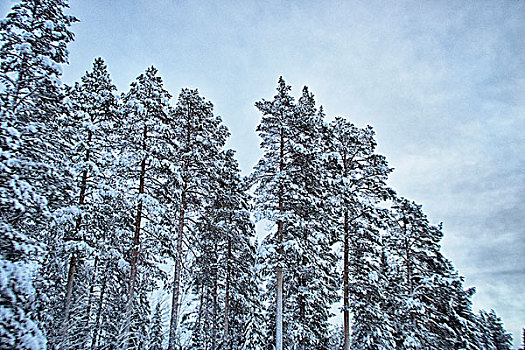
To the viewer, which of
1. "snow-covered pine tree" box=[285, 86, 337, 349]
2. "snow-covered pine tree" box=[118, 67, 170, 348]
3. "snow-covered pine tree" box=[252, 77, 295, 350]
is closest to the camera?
"snow-covered pine tree" box=[118, 67, 170, 348]

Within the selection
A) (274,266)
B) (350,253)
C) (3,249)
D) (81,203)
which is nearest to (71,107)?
(81,203)

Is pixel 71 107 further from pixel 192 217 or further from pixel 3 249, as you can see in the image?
pixel 192 217

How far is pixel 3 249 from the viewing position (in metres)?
9.66

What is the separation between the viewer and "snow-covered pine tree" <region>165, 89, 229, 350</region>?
19.0m

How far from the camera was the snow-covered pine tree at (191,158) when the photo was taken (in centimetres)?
1895

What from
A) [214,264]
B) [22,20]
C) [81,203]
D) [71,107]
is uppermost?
[22,20]

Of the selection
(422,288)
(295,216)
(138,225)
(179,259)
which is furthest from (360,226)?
(138,225)

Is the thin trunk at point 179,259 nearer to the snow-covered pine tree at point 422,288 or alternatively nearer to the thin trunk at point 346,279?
the thin trunk at point 346,279

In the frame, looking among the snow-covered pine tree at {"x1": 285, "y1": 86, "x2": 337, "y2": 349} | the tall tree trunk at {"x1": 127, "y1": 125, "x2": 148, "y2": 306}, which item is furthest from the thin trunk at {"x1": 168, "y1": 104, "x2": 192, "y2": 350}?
the snow-covered pine tree at {"x1": 285, "y1": 86, "x2": 337, "y2": 349}

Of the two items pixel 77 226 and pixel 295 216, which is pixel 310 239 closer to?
pixel 295 216

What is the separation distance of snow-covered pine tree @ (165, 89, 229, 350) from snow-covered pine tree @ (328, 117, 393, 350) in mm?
7538

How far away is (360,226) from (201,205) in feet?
30.9

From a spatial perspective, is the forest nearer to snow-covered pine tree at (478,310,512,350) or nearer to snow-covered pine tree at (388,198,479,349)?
snow-covered pine tree at (388,198,479,349)

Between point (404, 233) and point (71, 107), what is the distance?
73.7 feet
